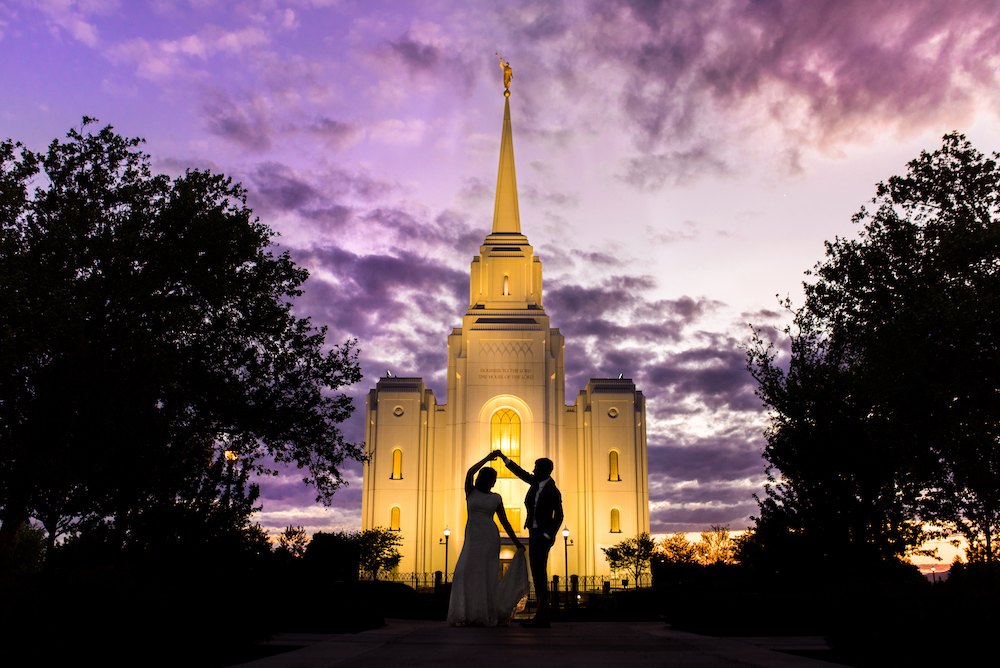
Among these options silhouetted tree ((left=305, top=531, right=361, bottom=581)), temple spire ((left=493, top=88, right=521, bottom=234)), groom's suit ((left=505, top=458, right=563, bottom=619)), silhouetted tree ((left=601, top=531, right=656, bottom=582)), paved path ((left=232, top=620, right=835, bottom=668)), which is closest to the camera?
paved path ((left=232, top=620, right=835, bottom=668))

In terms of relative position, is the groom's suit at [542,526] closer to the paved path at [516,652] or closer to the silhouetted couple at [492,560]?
the silhouetted couple at [492,560]

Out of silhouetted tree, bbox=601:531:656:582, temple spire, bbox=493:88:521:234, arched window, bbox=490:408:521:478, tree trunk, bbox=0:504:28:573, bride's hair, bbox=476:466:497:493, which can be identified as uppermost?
temple spire, bbox=493:88:521:234

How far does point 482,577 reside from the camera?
1363 centimetres

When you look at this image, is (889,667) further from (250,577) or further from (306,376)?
(306,376)

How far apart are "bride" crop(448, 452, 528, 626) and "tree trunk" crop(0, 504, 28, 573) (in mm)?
9860

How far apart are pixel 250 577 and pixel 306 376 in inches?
540

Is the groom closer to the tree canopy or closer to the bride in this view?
the bride

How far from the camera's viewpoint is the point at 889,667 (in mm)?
8953

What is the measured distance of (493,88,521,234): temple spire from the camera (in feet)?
223

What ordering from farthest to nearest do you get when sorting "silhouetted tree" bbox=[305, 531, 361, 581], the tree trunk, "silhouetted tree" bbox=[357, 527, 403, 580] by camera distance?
"silhouetted tree" bbox=[357, 527, 403, 580] → "silhouetted tree" bbox=[305, 531, 361, 581] → the tree trunk

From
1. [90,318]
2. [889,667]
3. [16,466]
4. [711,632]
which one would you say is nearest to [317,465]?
[90,318]

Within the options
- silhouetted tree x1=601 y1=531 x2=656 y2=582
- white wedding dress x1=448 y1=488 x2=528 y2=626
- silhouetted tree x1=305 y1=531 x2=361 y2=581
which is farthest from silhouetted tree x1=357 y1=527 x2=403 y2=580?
white wedding dress x1=448 y1=488 x2=528 y2=626

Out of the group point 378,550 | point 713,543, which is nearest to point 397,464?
point 378,550

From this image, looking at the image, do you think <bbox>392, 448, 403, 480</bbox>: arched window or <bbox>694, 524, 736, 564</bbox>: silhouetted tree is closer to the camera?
<bbox>392, 448, 403, 480</bbox>: arched window
